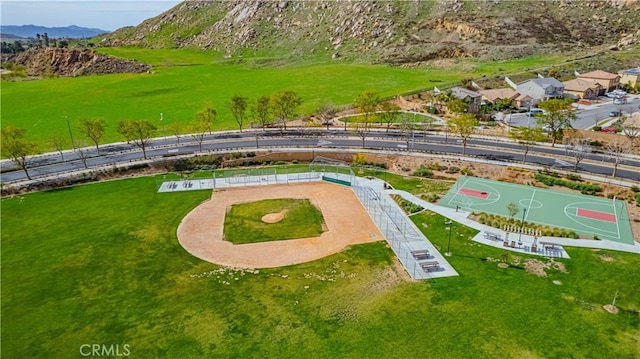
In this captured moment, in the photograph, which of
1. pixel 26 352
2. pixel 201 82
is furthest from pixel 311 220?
pixel 201 82

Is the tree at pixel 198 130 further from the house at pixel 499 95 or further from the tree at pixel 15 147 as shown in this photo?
the house at pixel 499 95

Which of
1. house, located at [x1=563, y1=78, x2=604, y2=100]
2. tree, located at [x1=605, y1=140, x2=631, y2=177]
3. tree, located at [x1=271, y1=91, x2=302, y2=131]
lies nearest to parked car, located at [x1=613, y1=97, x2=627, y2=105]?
house, located at [x1=563, y1=78, x2=604, y2=100]

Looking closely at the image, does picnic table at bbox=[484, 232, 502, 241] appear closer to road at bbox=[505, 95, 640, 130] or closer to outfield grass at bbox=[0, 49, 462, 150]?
road at bbox=[505, 95, 640, 130]

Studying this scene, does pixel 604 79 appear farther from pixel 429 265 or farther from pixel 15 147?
pixel 15 147

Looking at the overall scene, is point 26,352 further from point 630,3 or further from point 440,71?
point 630,3

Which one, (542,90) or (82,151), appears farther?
(542,90)

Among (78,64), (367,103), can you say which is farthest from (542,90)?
(78,64)
